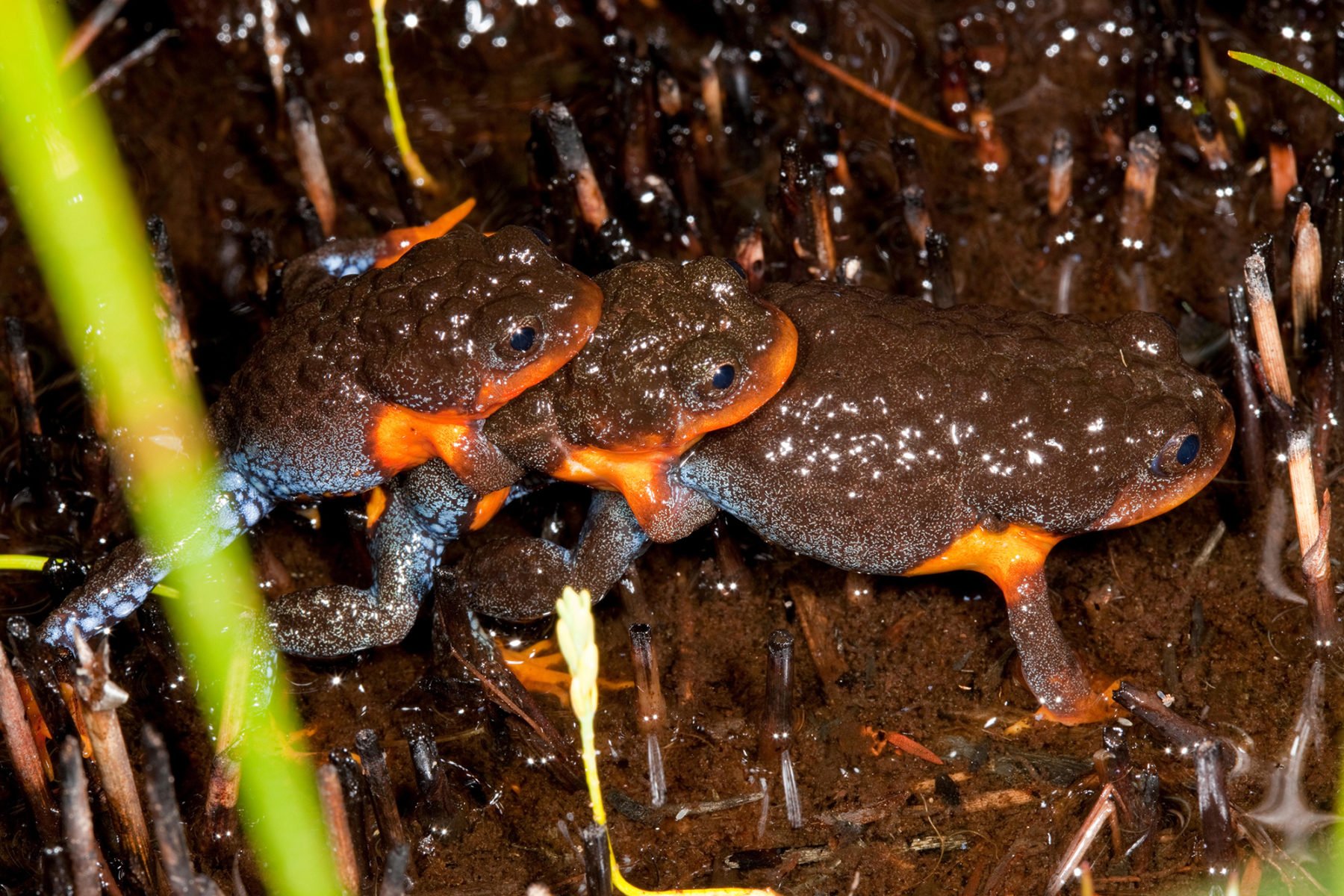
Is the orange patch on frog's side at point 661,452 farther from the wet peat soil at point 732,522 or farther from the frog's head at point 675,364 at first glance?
the wet peat soil at point 732,522

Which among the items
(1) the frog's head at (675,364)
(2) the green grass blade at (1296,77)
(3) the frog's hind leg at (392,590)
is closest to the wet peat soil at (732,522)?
(3) the frog's hind leg at (392,590)

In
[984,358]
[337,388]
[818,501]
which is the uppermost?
[337,388]

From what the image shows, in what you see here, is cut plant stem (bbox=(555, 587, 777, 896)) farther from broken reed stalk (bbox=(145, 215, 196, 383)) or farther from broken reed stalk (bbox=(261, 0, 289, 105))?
broken reed stalk (bbox=(261, 0, 289, 105))

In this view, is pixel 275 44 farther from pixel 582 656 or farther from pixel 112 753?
pixel 582 656

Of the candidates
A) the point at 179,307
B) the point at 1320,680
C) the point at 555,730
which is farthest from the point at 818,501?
the point at 179,307

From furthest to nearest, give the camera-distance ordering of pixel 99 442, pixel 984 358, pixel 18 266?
pixel 18 266
pixel 99 442
pixel 984 358

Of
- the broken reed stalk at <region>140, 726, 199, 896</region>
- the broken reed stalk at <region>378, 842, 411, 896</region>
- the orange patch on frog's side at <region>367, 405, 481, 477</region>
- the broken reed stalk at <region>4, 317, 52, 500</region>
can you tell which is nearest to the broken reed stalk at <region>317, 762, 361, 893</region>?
the broken reed stalk at <region>378, 842, 411, 896</region>

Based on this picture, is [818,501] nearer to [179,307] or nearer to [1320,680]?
[1320,680]
